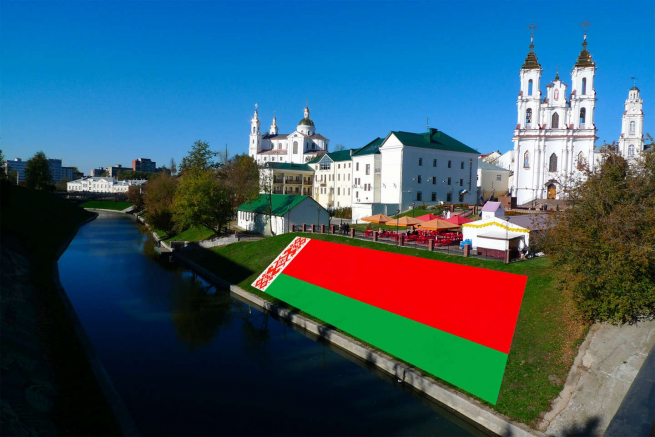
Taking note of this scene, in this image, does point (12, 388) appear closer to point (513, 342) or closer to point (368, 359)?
point (368, 359)

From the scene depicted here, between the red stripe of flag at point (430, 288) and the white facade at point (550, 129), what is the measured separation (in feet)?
120

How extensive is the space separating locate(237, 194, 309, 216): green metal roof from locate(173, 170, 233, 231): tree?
2.91 meters

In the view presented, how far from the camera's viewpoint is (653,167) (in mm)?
14406

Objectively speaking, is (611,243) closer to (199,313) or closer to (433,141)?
(199,313)

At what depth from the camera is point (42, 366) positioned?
46.5 ft

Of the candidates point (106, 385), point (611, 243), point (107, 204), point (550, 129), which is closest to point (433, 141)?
point (550, 129)

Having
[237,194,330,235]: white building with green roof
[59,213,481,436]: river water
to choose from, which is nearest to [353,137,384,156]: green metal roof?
[237,194,330,235]: white building with green roof

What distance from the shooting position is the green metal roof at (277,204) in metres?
41.1

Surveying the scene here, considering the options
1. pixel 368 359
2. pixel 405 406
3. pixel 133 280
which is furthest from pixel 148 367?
pixel 133 280

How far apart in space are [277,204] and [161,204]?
57.8ft

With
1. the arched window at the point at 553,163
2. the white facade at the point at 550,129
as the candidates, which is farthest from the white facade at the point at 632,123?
the arched window at the point at 553,163

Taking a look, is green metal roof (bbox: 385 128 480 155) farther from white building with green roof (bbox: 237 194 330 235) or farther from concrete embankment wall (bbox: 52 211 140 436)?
concrete embankment wall (bbox: 52 211 140 436)

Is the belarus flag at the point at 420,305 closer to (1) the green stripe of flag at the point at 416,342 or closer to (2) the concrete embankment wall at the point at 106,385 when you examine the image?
(1) the green stripe of flag at the point at 416,342

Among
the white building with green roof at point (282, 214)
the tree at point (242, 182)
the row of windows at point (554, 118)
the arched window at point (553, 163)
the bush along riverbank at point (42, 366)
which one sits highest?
the row of windows at point (554, 118)
